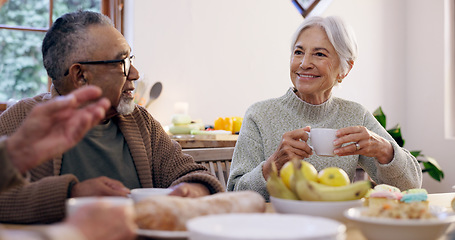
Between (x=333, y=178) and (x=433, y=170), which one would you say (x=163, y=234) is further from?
(x=433, y=170)

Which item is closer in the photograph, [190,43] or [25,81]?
[25,81]

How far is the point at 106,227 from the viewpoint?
577mm

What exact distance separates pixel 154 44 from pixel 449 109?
2.82m

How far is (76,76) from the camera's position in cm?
140

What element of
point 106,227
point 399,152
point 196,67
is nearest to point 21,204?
point 106,227

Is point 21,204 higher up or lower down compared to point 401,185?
higher up

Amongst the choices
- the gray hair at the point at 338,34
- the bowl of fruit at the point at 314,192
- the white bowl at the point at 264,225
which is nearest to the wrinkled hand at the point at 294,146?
the bowl of fruit at the point at 314,192

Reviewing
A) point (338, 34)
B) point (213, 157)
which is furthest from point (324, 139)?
point (338, 34)

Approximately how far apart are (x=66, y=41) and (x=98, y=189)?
562mm

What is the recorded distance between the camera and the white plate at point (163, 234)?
720 mm

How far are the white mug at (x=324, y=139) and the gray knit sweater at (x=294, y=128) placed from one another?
30 cm

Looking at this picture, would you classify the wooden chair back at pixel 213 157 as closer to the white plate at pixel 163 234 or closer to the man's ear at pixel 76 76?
the man's ear at pixel 76 76

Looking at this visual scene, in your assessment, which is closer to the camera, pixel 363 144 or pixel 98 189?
pixel 98 189

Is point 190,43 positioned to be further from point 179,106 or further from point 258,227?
point 258,227
